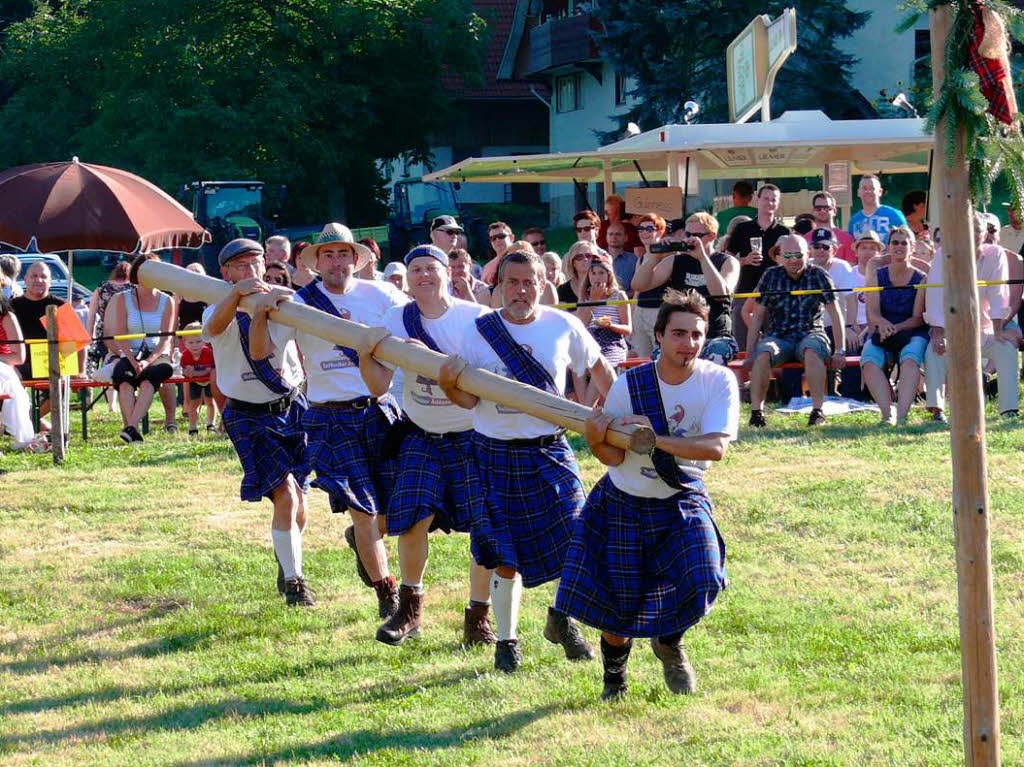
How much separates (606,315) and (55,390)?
12.9ft

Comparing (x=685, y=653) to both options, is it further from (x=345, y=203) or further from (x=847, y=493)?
(x=345, y=203)

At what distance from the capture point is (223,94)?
34.6 meters

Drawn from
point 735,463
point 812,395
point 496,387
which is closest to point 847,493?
point 735,463

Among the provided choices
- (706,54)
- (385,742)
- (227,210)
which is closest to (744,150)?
(385,742)

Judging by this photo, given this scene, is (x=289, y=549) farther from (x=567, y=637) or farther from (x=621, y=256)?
(x=621, y=256)

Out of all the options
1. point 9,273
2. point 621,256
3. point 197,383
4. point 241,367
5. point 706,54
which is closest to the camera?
point 241,367

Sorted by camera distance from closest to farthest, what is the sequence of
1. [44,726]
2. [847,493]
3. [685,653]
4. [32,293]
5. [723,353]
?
[44,726] → [685,653] → [847,493] → [723,353] → [32,293]

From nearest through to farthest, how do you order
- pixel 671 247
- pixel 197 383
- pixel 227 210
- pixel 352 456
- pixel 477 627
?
pixel 477 627 → pixel 352 456 → pixel 671 247 → pixel 197 383 → pixel 227 210

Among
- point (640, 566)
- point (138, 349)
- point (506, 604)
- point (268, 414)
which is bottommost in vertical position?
point (506, 604)

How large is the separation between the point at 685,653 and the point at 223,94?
100 feet

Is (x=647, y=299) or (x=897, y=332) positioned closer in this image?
(x=647, y=299)

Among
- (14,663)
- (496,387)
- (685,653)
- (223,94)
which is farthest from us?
(223,94)

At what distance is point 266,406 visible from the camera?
22.5 feet

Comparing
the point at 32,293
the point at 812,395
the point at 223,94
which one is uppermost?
the point at 223,94
